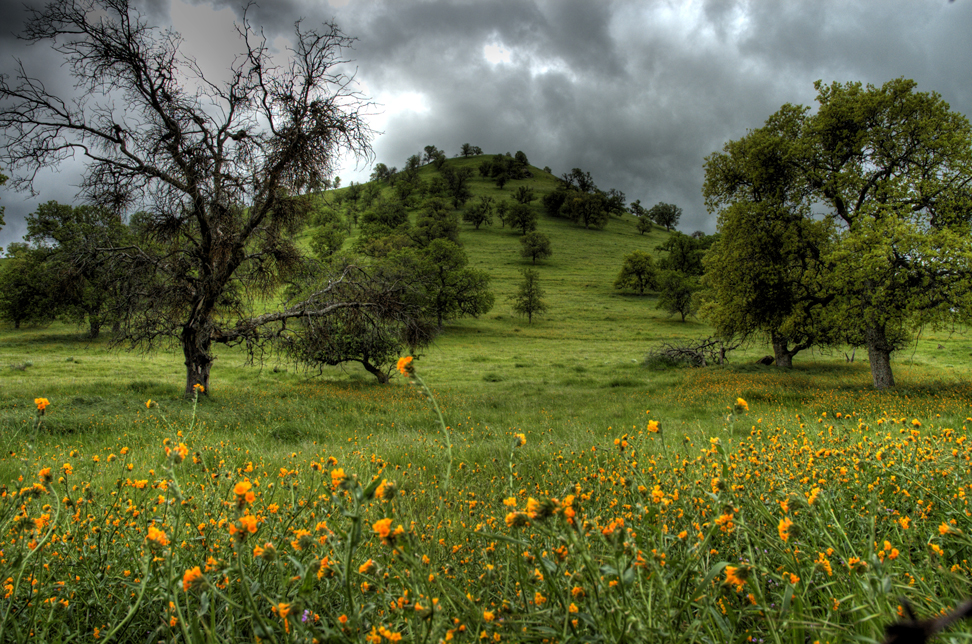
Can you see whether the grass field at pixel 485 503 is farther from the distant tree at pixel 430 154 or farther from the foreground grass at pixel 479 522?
the distant tree at pixel 430 154

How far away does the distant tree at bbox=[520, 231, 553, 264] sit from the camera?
7294 centimetres

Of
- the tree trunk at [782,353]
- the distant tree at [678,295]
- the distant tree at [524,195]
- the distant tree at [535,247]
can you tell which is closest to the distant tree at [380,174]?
the distant tree at [524,195]

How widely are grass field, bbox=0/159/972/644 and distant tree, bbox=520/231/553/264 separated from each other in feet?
156

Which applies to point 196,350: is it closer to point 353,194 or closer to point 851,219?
point 851,219

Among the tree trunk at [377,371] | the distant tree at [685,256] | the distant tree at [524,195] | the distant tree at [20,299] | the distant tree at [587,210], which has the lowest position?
the tree trunk at [377,371]

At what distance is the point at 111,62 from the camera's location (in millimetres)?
10156

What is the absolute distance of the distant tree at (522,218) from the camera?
292ft

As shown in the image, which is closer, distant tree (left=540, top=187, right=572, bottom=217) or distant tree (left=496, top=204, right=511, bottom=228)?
distant tree (left=496, top=204, right=511, bottom=228)

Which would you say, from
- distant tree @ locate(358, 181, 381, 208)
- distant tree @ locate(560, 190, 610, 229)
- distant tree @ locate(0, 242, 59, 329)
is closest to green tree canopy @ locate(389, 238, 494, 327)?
distant tree @ locate(0, 242, 59, 329)

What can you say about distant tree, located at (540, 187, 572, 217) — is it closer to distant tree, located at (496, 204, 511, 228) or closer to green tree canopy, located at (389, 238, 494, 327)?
distant tree, located at (496, 204, 511, 228)

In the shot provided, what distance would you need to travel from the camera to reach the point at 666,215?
118 meters

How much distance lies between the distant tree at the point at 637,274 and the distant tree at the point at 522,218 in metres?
29.8

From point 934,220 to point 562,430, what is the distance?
1284cm

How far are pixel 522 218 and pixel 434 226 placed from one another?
21157mm
